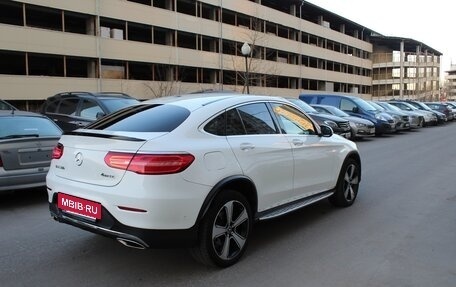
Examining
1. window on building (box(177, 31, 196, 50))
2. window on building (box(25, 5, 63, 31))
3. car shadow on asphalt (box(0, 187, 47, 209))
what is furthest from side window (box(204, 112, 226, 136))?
window on building (box(177, 31, 196, 50))

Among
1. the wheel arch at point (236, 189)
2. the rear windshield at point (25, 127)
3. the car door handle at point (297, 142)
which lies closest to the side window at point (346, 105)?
the rear windshield at point (25, 127)

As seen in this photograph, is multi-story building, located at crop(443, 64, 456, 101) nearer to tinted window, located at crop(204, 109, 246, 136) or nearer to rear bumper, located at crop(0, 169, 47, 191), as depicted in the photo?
rear bumper, located at crop(0, 169, 47, 191)

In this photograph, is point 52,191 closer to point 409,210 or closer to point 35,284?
point 35,284

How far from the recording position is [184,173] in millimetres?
4055

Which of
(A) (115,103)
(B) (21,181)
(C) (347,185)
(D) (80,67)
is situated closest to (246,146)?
(C) (347,185)

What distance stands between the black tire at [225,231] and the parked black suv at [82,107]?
7.02 meters

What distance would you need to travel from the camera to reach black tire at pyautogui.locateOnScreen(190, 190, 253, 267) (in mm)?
4320

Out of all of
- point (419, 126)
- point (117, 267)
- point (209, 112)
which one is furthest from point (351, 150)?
point (419, 126)

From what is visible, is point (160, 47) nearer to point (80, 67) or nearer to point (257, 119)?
point (80, 67)

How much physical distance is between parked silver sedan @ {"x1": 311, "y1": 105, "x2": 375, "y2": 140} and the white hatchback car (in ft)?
42.5

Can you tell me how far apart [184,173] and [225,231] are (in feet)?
2.74

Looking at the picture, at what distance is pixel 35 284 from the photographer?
4102 mm

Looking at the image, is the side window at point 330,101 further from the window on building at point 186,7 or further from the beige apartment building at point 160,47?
the window on building at point 186,7

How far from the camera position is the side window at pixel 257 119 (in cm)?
504
